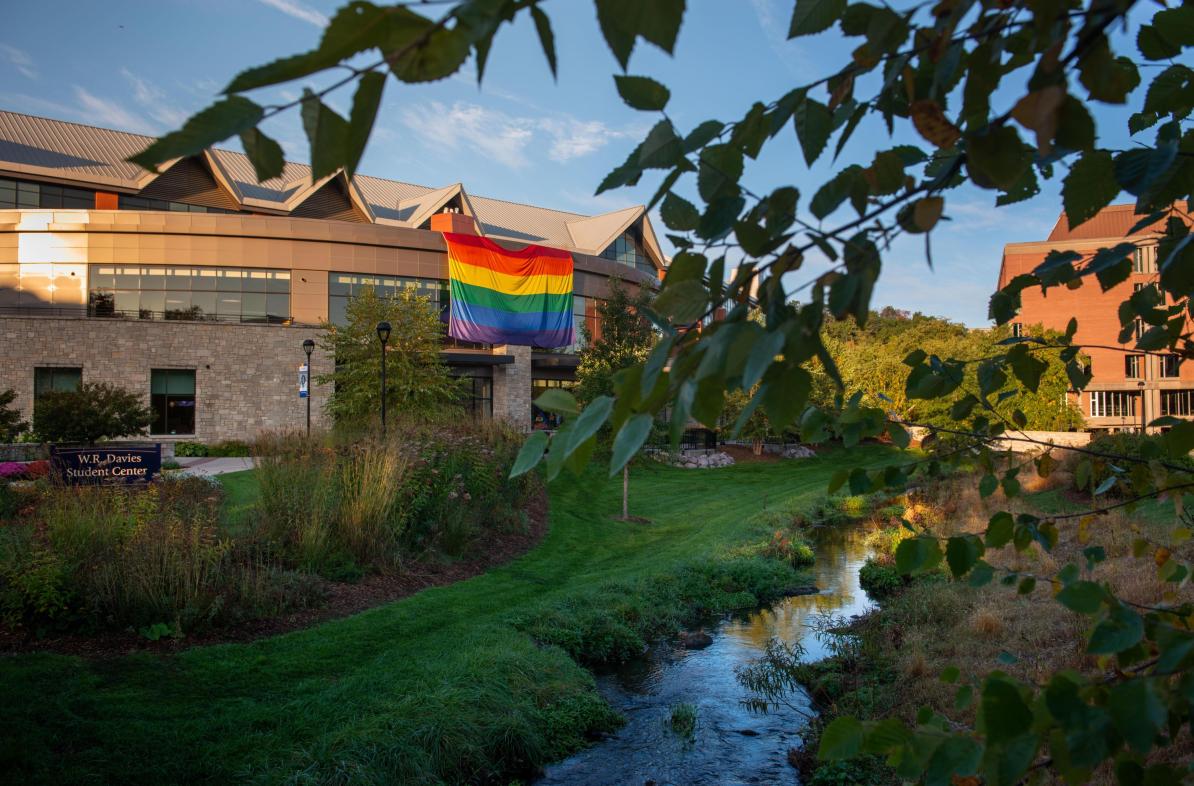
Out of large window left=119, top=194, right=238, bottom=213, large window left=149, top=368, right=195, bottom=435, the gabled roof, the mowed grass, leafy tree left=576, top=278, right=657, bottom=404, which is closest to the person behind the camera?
the mowed grass

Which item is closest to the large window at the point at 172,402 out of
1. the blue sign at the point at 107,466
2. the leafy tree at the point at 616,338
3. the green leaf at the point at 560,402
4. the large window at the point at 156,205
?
the large window at the point at 156,205

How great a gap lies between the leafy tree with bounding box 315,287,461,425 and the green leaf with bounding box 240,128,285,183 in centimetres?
2394

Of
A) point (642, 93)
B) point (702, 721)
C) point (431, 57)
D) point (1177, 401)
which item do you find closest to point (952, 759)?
point (642, 93)

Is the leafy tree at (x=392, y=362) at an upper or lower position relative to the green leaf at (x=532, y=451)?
upper

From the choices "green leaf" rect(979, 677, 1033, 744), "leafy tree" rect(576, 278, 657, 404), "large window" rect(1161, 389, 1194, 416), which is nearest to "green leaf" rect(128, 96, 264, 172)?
"green leaf" rect(979, 677, 1033, 744)

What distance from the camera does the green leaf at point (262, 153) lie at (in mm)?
788

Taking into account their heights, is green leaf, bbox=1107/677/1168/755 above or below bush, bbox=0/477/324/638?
above

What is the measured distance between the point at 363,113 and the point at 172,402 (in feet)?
120

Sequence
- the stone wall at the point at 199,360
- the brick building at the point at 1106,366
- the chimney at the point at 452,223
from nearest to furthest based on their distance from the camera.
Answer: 1. the stone wall at the point at 199,360
2. the chimney at the point at 452,223
3. the brick building at the point at 1106,366

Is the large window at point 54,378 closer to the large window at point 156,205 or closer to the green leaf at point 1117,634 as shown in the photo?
the large window at point 156,205

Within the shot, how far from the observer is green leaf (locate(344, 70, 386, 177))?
72 centimetres

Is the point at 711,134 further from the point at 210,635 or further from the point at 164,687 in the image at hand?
the point at 210,635

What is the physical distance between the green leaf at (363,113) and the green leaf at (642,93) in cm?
46

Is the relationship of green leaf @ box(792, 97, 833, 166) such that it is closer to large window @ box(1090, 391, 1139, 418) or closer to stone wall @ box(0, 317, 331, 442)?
stone wall @ box(0, 317, 331, 442)
